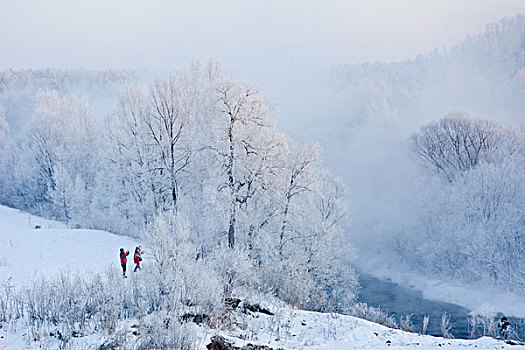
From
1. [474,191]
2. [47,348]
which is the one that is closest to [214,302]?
[47,348]

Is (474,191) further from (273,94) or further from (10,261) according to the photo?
(273,94)

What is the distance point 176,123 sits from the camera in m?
26.3

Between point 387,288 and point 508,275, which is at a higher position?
point 508,275

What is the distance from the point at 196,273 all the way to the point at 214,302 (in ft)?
3.47

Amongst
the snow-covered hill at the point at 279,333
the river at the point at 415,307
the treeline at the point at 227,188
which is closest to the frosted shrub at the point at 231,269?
the treeline at the point at 227,188

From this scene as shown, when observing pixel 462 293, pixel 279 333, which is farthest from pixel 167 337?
pixel 462 293

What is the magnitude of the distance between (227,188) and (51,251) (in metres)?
9.62

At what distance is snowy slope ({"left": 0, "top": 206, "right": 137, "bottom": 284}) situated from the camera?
16.2 m

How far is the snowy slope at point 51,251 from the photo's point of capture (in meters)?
16.2

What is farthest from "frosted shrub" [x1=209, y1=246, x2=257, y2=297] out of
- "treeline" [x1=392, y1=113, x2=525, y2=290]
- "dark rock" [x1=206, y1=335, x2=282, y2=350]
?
"treeline" [x1=392, y1=113, x2=525, y2=290]

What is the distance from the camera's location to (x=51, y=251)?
20.0 meters

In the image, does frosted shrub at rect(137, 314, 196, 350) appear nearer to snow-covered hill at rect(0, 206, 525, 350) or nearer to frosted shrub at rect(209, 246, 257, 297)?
snow-covered hill at rect(0, 206, 525, 350)

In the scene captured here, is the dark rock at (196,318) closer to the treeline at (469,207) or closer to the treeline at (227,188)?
the treeline at (227,188)

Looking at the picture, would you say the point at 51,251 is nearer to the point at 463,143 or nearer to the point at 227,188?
the point at 227,188
